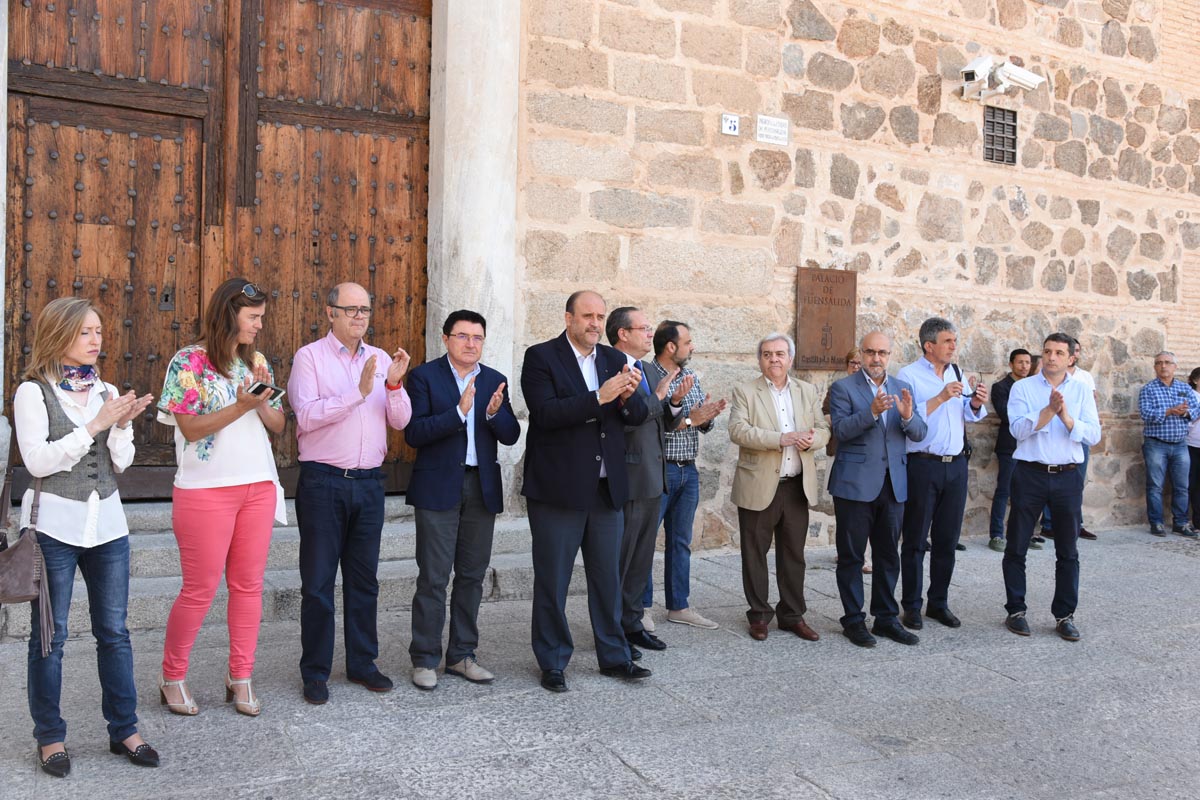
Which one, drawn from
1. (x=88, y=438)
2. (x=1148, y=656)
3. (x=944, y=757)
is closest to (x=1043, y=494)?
(x=1148, y=656)

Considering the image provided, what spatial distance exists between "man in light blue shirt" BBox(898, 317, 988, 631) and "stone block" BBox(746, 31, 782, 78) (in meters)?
Answer: 2.64

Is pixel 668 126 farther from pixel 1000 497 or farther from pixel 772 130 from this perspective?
pixel 1000 497

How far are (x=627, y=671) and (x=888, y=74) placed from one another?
5.59m

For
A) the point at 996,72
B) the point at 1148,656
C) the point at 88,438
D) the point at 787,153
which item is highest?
the point at 996,72

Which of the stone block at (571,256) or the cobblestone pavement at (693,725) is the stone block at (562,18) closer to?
the stone block at (571,256)

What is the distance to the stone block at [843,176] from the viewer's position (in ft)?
26.3

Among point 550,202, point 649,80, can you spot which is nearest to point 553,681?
point 550,202

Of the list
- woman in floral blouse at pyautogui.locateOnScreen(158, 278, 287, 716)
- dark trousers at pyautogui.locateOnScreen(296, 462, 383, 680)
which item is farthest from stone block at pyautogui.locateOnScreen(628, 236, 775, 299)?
woman in floral blouse at pyautogui.locateOnScreen(158, 278, 287, 716)

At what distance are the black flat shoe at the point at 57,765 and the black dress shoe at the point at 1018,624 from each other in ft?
15.1

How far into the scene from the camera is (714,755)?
3.77 m

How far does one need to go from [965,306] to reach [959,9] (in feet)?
7.89

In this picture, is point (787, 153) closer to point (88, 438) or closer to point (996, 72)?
point (996, 72)

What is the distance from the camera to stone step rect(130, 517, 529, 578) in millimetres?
5516

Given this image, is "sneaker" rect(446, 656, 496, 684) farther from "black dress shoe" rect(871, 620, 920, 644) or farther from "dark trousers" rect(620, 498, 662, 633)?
"black dress shoe" rect(871, 620, 920, 644)
